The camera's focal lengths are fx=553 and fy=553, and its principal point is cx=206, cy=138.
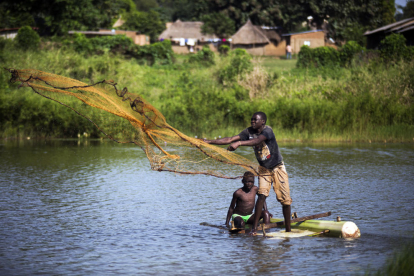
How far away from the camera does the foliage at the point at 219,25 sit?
61906 mm

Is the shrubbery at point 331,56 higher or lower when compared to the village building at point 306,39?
lower

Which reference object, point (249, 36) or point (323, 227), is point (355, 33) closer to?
point (249, 36)

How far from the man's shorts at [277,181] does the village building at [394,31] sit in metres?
31.1

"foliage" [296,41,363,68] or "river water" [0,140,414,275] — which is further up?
"foliage" [296,41,363,68]

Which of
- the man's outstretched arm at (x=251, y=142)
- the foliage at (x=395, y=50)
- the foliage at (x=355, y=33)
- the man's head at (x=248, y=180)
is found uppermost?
the foliage at (x=355, y=33)

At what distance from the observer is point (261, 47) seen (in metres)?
60.3

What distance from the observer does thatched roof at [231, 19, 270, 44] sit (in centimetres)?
5853

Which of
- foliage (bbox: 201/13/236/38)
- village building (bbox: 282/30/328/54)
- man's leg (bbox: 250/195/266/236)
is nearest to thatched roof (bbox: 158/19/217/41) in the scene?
foliage (bbox: 201/13/236/38)

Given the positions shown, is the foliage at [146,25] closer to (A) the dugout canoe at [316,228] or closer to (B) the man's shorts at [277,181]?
(A) the dugout canoe at [316,228]

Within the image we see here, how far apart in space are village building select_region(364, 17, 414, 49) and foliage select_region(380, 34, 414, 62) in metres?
3.31

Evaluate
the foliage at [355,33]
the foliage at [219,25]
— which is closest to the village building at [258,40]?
the foliage at [219,25]

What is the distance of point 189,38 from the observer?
217 ft

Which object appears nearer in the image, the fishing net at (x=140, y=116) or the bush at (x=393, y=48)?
the fishing net at (x=140, y=116)

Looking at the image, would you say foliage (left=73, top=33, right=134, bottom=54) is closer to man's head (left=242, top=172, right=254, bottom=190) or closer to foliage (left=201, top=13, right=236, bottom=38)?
foliage (left=201, top=13, right=236, bottom=38)
